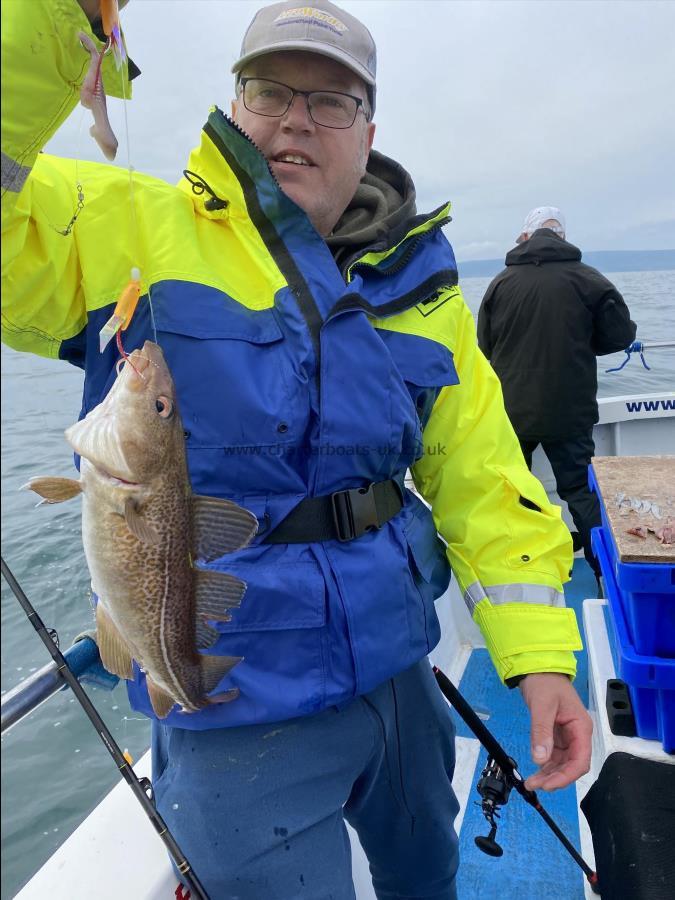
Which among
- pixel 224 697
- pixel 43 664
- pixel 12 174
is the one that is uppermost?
pixel 12 174

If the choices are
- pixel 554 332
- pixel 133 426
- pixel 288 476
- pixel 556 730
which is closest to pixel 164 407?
pixel 133 426

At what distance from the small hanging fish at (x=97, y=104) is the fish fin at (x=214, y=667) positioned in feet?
3.32

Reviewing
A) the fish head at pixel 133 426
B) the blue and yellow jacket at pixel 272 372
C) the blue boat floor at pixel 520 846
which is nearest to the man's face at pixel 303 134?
the blue and yellow jacket at pixel 272 372

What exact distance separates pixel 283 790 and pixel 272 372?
40.7 inches

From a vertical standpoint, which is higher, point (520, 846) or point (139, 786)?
point (139, 786)

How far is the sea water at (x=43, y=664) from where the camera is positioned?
187cm

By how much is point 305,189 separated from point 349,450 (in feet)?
2.53

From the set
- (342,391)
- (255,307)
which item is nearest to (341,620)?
(342,391)

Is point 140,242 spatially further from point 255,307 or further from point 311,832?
point 311,832

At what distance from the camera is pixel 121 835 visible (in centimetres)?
191

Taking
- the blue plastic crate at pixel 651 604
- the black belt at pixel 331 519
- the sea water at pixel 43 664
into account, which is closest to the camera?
the black belt at pixel 331 519

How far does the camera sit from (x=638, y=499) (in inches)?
98.3

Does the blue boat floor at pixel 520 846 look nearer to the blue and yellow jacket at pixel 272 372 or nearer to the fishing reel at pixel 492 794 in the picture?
the fishing reel at pixel 492 794

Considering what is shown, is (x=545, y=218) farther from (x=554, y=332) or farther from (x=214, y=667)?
(x=214, y=667)
